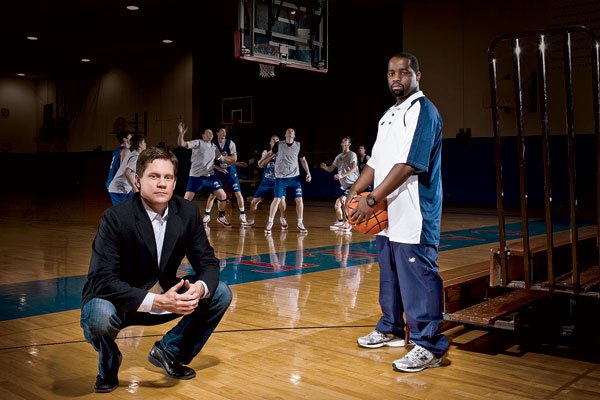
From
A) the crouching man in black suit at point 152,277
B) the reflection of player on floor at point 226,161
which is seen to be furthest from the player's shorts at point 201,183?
the crouching man in black suit at point 152,277

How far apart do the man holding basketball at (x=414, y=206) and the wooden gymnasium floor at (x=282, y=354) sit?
208 mm

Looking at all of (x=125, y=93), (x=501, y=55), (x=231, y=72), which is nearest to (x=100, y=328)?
(x=501, y=55)

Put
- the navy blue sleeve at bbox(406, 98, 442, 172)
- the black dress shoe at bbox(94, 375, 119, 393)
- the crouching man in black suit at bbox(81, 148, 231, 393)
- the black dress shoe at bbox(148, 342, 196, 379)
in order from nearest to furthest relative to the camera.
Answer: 1. the crouching man in black suit at bbox(81, 148, 231, 393)
2. the black dress shoe at bbox(94, 375, 119, 393)
3. the black dress shoe at bbox(148, 342, 196, 379)
4. the navy blue sleeve at bbox(406, 98, 442, 172)

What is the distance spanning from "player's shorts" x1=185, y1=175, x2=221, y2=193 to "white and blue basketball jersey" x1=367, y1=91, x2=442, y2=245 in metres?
7.19

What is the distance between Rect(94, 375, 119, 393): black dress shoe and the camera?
2.53 meters

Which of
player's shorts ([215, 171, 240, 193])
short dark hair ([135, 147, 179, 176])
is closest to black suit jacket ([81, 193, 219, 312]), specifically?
short dark hair ([135, 147, 179, 176])

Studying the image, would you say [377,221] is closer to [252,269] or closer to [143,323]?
[143,323]

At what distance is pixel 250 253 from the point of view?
7059mm

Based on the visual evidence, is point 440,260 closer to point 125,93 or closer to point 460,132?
point 460,132

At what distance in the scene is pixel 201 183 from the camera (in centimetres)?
996

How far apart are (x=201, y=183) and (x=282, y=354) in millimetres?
7124

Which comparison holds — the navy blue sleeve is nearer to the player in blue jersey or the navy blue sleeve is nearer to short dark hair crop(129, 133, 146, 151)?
short dark hair crop(129, 133, 146, 151)

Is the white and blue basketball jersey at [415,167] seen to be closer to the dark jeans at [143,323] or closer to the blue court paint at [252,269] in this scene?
the dark jeans at [143,323]

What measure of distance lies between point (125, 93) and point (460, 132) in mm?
15042
